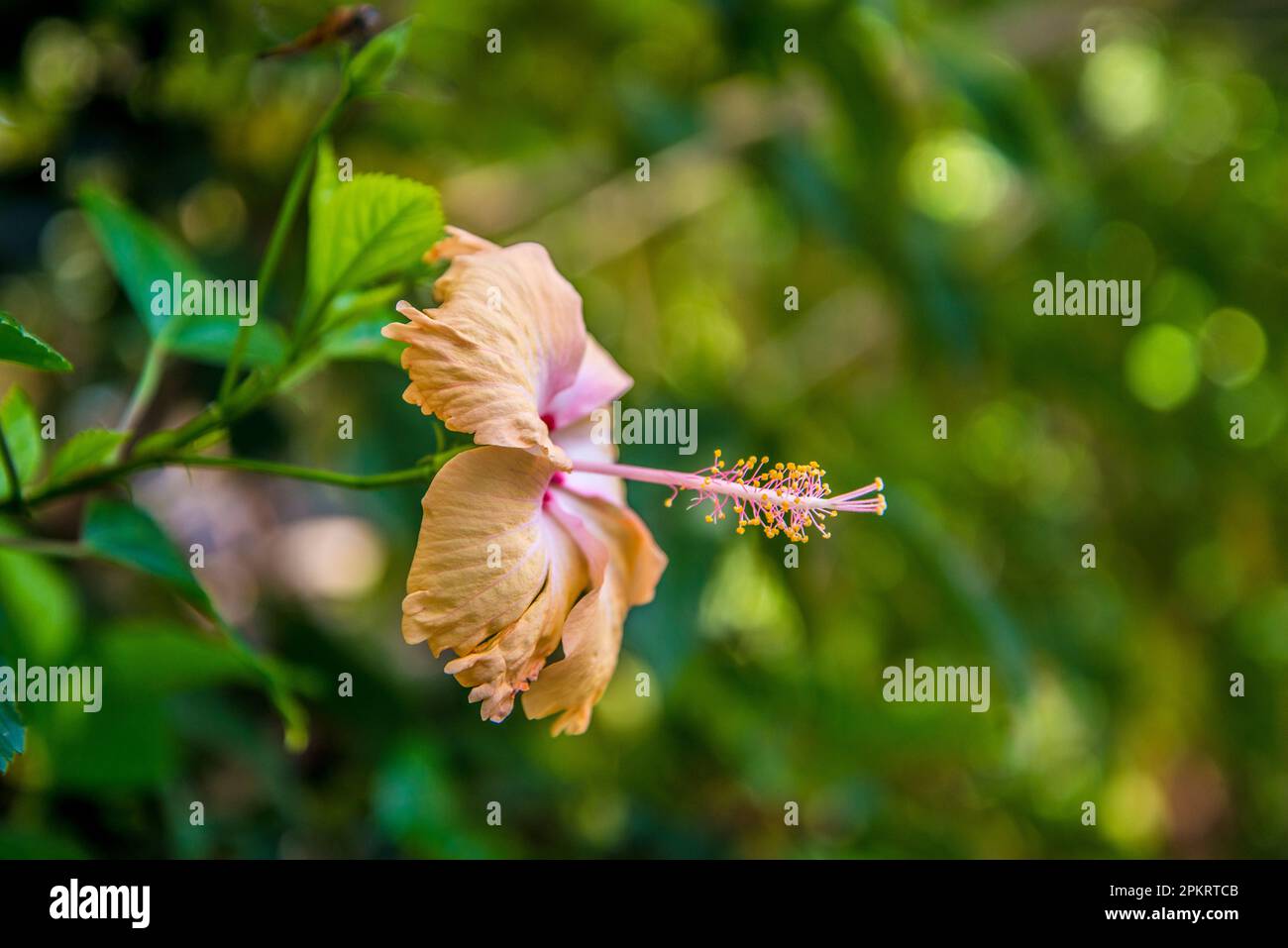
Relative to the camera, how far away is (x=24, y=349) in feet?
1.77

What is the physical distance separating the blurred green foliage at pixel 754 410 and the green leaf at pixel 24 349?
157mm

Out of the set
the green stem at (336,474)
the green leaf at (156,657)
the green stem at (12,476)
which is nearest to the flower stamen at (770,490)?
the green stem at (336,474)

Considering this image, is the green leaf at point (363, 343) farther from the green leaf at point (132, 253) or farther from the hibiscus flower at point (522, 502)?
the green leaf at point (132, 253)

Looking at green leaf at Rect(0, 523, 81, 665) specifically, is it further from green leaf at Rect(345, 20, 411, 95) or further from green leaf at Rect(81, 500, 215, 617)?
green leaf at Rect(345, 20, 411, 95)

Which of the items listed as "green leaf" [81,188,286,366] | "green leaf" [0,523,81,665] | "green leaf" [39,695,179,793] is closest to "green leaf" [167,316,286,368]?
"green leaf" [81,188,286,366]

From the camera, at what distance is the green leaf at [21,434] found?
669mm

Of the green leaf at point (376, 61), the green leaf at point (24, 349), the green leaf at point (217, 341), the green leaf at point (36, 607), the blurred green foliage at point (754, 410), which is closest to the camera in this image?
the green leaf at point (24, 349)

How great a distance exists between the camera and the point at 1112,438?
2217 mm

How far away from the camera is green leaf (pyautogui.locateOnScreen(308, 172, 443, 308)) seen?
0.66 meters

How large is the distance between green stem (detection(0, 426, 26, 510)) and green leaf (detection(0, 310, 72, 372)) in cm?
6

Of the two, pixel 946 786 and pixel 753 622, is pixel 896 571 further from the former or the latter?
pixel 946 786

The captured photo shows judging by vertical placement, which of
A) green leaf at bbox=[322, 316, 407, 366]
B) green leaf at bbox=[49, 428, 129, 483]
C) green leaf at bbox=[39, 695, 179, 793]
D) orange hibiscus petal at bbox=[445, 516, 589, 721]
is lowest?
green leaf at bbox=[39, 695, 179, 793]

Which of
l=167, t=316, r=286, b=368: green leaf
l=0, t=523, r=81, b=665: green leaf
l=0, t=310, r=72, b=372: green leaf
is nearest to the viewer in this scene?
l=0, t=310, r=72, b=372: green leaf
